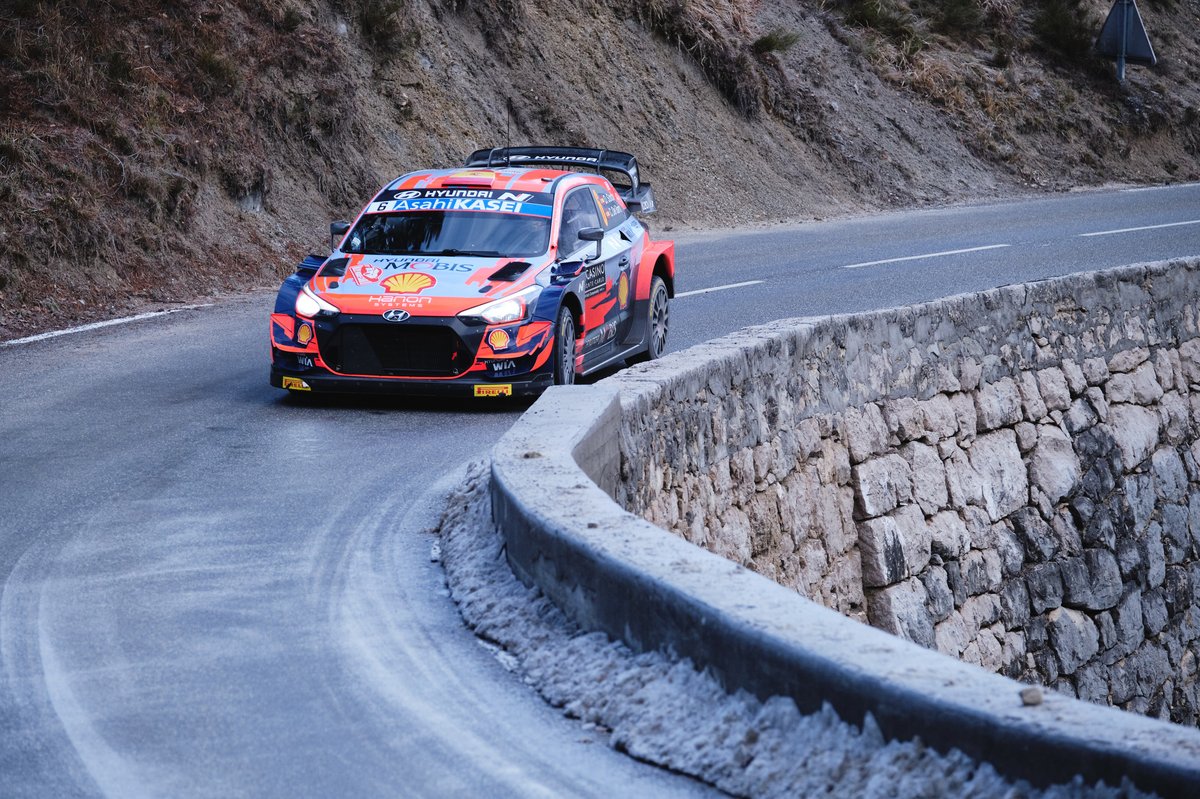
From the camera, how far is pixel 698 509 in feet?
27.9

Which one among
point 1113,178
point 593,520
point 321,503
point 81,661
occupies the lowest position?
point 1113,178

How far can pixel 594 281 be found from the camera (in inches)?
444

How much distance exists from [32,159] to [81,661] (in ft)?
41.1

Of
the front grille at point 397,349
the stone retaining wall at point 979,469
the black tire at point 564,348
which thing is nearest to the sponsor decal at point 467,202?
the black tire at point 564,348

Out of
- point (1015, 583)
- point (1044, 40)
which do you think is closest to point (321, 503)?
point (1015, 583)

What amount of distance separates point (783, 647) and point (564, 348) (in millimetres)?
6964

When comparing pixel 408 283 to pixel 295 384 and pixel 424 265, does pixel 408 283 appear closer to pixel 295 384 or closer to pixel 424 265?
pixel 424 265

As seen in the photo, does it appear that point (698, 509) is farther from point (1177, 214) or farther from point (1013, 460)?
point (1177, 214)

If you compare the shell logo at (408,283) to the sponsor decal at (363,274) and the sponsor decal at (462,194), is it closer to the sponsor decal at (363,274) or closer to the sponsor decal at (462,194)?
the sponsor decal at (363,274)

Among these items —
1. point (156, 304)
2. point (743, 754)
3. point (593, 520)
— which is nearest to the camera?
point (743, 754)

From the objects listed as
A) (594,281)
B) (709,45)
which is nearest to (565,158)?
(594,281)

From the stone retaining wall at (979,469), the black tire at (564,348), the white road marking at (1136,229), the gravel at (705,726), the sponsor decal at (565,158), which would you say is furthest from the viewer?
the white road marking at (1136,229)

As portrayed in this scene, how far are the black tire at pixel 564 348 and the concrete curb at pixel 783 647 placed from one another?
4617 millimetres

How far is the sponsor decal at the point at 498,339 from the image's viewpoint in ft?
33.5
